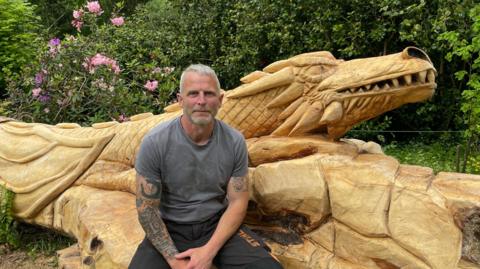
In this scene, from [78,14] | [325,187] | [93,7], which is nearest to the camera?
[325,187]

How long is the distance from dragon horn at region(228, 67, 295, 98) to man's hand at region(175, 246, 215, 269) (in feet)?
4.02

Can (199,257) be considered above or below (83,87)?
below

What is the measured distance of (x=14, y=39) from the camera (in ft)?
24.7

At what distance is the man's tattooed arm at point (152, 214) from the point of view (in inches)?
100

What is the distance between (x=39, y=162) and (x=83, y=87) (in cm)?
222

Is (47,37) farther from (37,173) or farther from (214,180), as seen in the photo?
(214,180)

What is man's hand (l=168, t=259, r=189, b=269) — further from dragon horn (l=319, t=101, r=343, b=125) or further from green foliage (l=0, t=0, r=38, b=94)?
green foliage (l=0, t=0, r=38, b=94)

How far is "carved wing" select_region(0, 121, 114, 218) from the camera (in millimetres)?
3957

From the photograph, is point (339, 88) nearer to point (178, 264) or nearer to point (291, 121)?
point (291, 121)

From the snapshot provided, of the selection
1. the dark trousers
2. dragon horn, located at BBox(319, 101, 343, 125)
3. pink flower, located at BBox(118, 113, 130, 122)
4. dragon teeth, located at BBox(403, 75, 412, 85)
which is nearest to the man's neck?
the dark trousers

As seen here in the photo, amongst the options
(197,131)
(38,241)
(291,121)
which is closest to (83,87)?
(38,241)

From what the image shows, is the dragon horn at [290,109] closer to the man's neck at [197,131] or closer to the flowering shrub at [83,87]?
the man's neck at [197,131]

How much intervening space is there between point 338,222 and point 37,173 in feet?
8.56

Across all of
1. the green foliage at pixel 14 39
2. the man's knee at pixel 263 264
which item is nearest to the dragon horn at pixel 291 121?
the man's knee at pixel 263 264
